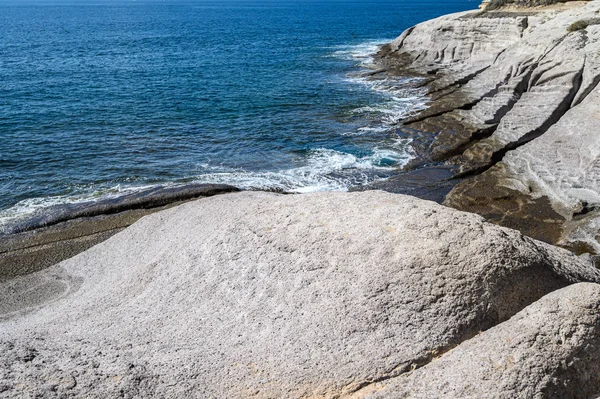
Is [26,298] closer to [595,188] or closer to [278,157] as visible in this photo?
[278,157]

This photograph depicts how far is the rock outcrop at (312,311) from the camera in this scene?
7359 mm

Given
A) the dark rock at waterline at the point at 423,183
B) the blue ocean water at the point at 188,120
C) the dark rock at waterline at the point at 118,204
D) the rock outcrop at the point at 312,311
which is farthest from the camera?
the blue ocean water at the point at 188,120

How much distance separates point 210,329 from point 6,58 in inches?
A: 2558

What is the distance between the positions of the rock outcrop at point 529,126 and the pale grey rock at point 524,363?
1062 centimetres

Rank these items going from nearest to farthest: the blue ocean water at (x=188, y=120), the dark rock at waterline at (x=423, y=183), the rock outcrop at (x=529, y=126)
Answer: the rock outcrop at (x=529, y=126)
the dark rock at waterline at (x=423, y=183)
the blue ocean water at (x=188, y=120)

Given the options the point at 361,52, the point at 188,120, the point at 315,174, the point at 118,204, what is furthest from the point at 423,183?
the point at 361,52

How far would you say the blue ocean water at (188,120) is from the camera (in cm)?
2614

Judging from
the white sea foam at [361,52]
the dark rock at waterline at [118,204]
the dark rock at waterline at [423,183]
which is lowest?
the white sea foam at [361,52]

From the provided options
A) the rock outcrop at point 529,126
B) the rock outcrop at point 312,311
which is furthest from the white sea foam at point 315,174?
the rock outcrop at point 312,311

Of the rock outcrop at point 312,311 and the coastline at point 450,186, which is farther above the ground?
the rock outcrop at point 312,311

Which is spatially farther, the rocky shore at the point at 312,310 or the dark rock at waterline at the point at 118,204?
the dark rock at waterline at the point at 118,204

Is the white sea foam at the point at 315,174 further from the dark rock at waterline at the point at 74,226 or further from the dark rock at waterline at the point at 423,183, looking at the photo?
the dark rock at waterline at the point at 74,226

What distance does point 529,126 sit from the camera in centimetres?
2706

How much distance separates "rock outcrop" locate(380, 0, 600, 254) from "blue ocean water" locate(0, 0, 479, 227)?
359 centimetres
